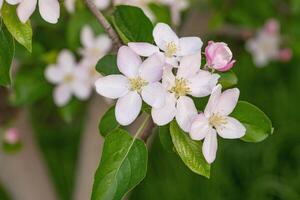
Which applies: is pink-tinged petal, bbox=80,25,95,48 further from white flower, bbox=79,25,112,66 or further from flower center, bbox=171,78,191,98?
flower center, bbox=171,78,191,98

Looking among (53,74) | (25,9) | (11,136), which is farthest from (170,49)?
(11,136)

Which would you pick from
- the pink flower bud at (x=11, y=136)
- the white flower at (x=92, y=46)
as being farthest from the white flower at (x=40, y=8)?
the pink flower bud at (x=11, y=136)

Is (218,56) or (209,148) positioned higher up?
(218,56)

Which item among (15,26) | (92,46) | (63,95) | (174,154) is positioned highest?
(15,26)

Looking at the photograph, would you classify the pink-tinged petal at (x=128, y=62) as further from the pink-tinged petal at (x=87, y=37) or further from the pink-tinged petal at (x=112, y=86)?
the pink-tinged petal at (x=87, y=37)

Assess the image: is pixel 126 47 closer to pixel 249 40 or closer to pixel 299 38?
pixel 299 38

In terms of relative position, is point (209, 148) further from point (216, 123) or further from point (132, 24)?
point (132, 24)

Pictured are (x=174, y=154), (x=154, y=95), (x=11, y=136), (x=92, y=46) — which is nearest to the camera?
(x=154, y=95)

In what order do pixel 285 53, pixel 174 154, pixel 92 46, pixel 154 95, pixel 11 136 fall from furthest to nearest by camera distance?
pixel 174 154 → pixel 285 53 → pixel 11 136 → pixel 92 46 → pixel 154 95

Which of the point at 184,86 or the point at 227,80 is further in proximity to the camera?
Answer: the point at 227,80
